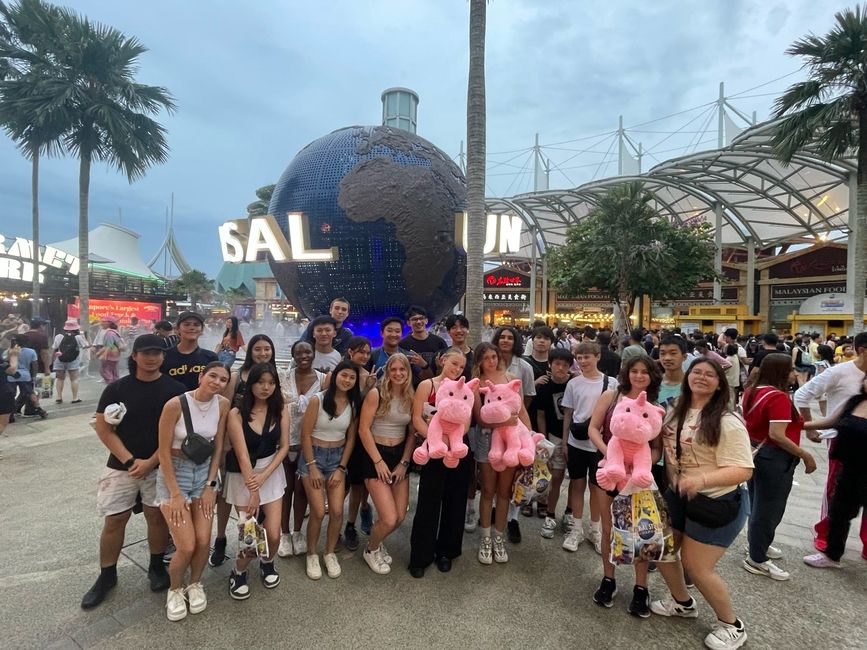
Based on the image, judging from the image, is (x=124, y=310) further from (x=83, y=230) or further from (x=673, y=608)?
(x=673, y=608)

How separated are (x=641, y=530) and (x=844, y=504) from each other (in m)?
1.96

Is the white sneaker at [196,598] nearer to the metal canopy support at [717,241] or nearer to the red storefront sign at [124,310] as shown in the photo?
the red storefront sign at [124,310]

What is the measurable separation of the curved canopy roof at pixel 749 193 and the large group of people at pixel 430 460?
22288 millimetres

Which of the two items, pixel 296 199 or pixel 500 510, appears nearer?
pixel 500 510

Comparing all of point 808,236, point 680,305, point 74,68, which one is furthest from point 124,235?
point 808,236

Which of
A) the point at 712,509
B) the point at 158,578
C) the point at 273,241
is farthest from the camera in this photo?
the point at 273,241

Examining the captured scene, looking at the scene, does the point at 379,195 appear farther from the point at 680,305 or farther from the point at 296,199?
the point at 680,305

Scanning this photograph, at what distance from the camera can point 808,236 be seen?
27422 millimetres

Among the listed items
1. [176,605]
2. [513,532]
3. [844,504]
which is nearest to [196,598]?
[176,605]

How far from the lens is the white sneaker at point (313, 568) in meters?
2.86

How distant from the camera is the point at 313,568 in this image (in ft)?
9.47

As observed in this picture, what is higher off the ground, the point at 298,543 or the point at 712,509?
the point at 712,509

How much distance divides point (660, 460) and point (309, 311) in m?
5.47

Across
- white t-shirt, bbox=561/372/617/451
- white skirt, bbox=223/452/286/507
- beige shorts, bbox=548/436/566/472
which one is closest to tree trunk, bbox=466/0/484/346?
beige shorts, bbox=548/436/566/472
